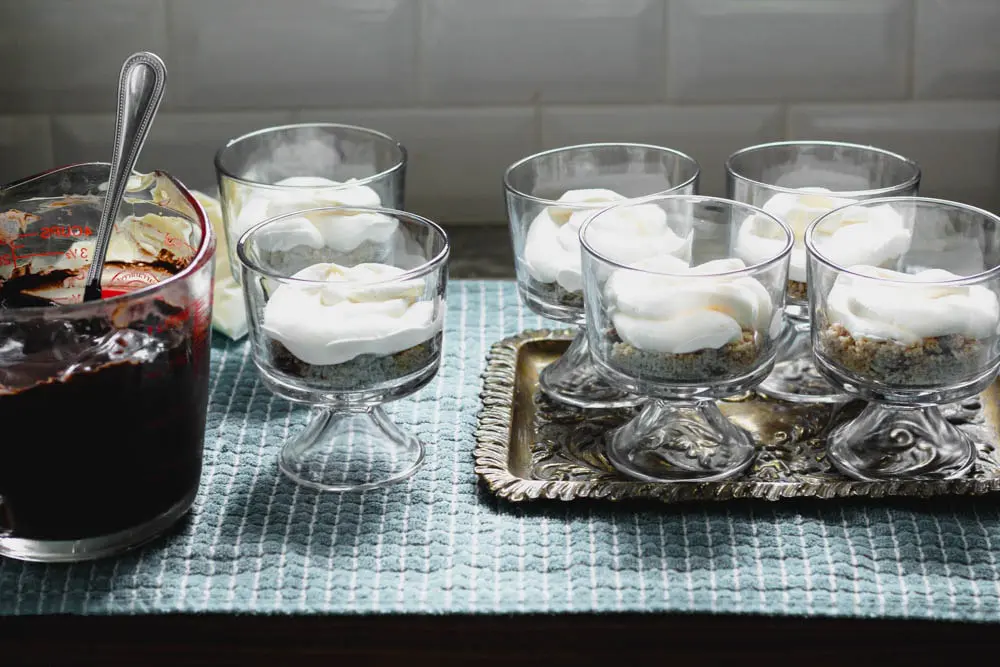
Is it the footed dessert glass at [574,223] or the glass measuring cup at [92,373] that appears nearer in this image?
the glass measuring cup at [92,373]

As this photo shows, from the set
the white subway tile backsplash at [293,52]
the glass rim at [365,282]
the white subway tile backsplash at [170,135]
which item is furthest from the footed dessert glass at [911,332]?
the white subway tile backsplash at [170,135]

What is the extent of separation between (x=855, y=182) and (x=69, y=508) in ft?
2.11

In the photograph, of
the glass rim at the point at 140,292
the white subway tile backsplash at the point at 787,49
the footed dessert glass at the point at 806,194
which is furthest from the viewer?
the white subway tile backsplash at the point at 787,49

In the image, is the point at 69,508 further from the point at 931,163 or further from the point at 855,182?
the point at 931,163

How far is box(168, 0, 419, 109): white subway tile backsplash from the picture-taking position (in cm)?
123

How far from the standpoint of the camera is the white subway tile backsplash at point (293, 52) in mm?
1226

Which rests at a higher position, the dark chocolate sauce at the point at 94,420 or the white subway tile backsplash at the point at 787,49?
the white subway tile backsplash at the point at 787,49

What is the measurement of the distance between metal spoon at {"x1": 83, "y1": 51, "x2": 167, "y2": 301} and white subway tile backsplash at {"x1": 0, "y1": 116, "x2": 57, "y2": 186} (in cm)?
52

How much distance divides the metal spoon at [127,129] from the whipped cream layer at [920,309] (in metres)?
0.46

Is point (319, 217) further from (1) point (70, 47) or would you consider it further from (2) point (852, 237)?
(1) point (70, 47)

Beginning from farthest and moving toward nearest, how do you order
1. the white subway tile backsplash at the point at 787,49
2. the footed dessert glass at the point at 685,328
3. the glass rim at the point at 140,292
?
1. the white subway tile backsplash at the point at 787,49
2. the footed dessert glass at the point at 685,328
3. the glass rim at the point at 140,292

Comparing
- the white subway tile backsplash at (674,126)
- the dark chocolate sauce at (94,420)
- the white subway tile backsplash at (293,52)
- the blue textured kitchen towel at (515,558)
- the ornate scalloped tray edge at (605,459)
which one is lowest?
the blue textured kitchen towel at (515,558)

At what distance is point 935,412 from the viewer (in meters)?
0.87

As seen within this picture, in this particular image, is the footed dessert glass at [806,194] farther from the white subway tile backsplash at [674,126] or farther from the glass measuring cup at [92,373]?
the glass measuring cup at [92,373]
